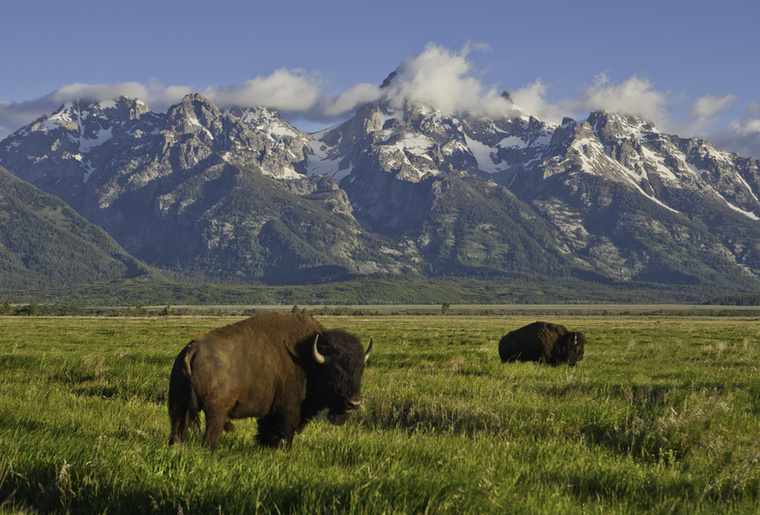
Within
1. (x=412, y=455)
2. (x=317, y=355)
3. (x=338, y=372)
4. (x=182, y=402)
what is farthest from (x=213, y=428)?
(x=412, y=455)

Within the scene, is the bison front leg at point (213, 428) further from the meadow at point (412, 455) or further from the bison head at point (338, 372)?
the bison head at point (338, 372)

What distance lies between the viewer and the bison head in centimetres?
805

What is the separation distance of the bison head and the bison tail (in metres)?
1.71

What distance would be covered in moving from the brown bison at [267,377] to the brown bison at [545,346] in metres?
14.9

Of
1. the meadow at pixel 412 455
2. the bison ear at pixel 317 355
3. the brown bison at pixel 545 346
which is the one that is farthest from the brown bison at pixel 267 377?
the brown bison at pixel 545 346

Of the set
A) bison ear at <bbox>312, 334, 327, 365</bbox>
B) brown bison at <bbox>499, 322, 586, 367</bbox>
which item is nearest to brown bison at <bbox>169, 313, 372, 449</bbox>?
bison ear at <bbox>312, 334, 327, 365</bbox>

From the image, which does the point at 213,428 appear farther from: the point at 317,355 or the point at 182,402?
the point at 317,355

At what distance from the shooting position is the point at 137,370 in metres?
14.5

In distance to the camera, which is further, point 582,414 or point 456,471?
point 582,414

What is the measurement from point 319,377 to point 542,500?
13.6ft

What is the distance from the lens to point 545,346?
22.4m

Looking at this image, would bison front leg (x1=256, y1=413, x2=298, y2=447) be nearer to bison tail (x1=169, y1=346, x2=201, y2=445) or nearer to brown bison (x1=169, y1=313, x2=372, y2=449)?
brown bison (x1=169, y1=313, x2=372, y2=449)

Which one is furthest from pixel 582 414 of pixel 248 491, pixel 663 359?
pixel 663 359

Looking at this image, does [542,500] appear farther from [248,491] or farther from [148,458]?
[148,458]
